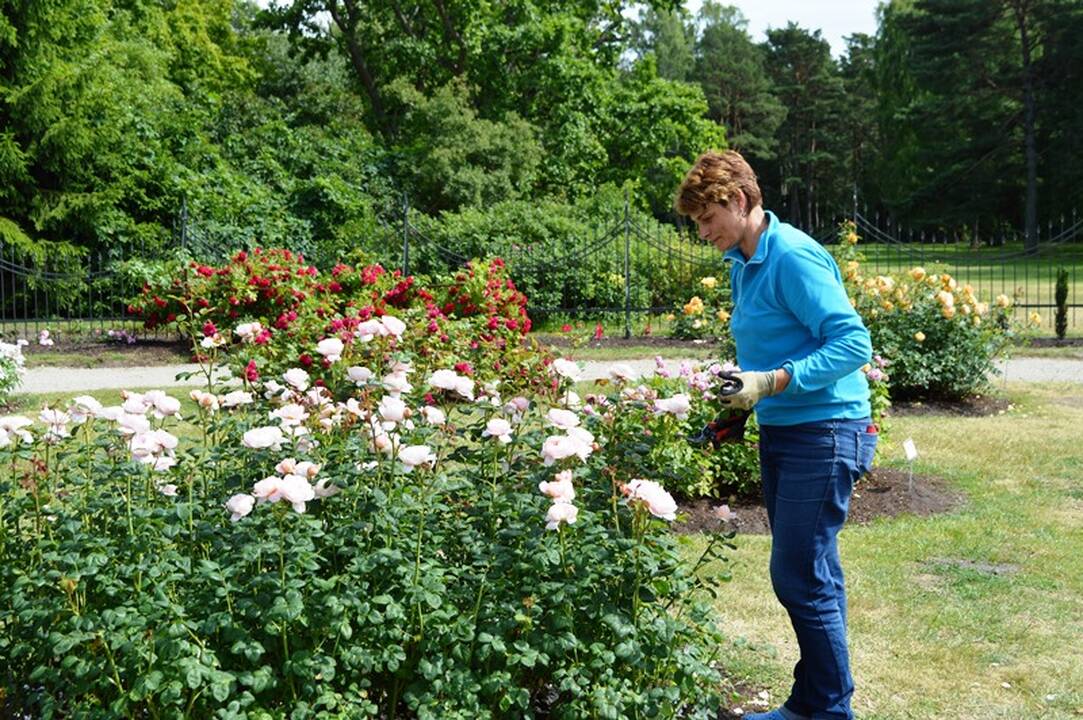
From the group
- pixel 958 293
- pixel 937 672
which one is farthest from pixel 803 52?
pixel 937 672

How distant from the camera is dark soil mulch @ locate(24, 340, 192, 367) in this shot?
12.3m

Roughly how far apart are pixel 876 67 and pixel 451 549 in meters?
53.4

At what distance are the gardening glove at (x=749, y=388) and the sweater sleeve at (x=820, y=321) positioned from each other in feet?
0.18

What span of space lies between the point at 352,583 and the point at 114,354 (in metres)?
10.7

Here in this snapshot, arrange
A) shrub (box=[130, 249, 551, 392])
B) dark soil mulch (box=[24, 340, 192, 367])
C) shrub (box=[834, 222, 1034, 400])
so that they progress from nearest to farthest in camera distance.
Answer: shrub (box=[130, 249, 551, 392])
shrub (box=[834, 222, 1034, 400])
dark soil mulch (box=[24, 340, 192, 367])

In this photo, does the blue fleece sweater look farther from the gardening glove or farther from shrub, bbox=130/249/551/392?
shrub, bbox=130/249/551/392

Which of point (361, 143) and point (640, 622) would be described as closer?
point (640, 622)

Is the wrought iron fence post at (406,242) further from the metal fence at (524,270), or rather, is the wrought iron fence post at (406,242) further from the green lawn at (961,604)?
the green lawn at (961,604)

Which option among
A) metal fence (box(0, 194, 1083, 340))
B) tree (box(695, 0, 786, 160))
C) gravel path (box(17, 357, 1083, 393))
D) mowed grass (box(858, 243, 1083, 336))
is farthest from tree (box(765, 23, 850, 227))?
gravel path (box(17, 357, 1083, 393))

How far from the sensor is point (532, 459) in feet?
11.5

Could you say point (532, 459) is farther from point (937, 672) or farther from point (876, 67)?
point (876, 67)

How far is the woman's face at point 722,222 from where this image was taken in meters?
3.18

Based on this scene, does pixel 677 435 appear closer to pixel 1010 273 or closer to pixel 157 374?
pixel 157 374

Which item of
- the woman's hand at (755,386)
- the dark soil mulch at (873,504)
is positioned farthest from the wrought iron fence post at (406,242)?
the woman's hand at (755,386)
